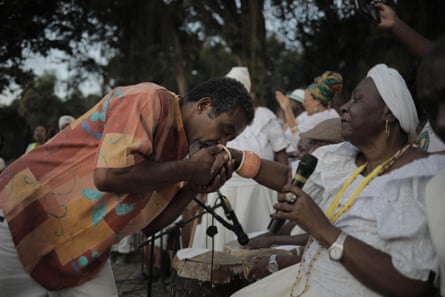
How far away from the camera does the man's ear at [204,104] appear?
281 centimetres

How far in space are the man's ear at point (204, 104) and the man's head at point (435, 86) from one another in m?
1.49

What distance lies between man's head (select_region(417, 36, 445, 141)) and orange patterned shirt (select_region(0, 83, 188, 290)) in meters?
1.44

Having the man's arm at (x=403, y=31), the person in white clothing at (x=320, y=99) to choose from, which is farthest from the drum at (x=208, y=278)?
the person in white clothing at (x=320, y=99)

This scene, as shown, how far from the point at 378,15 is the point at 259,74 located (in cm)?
744

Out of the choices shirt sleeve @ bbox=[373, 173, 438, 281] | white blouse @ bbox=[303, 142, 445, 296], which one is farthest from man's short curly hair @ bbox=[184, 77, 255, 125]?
shirt sleeve @ bbox=[373, 173, 438, 281]

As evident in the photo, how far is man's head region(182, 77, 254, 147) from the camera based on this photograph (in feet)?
A: 9.19

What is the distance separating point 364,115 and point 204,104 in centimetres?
91

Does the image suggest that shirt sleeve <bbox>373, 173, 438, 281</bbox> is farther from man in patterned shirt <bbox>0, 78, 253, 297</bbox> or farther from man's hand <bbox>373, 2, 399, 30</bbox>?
man's hand <bbox>373, 2, 399, 30</bbox>

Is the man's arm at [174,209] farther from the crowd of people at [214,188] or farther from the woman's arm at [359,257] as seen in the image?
the woman's arm at [359,257]

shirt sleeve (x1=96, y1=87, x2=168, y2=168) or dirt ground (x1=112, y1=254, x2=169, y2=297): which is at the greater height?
shirt sleeve (x1=96, y1=87, x2=168, y2=168)

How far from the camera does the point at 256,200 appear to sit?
594 centimetres

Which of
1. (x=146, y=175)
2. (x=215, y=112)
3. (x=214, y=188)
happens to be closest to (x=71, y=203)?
(x=146, y=175)

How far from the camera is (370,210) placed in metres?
2.28

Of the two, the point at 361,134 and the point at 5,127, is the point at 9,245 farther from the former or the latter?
the point at 5,127
